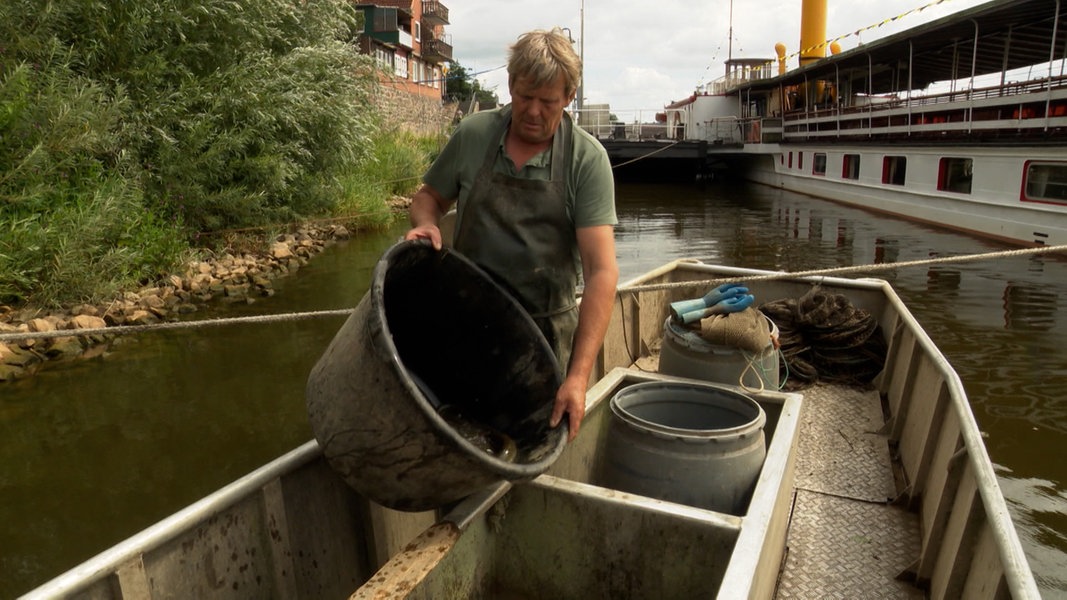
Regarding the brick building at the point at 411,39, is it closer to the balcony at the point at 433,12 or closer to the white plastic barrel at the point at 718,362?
the balcony at the point at 433,12

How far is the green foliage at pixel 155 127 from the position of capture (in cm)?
818

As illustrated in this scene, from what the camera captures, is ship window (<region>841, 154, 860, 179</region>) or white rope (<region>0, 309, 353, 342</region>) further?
ship window (<region>841, 154, 860, 179</region>)

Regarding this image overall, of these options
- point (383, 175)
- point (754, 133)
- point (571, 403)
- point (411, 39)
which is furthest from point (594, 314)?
point (411, 39)

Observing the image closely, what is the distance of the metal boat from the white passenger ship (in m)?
12.0

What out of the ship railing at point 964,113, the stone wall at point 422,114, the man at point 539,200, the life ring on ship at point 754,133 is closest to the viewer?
the man at point 539,200

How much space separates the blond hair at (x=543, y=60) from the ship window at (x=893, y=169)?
19.9 metres

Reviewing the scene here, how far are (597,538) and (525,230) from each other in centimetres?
116

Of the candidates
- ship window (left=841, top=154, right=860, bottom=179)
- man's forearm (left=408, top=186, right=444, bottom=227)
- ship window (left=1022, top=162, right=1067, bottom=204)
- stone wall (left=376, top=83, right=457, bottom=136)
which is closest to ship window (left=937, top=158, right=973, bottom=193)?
ship window (left=1022, top=162, right=1067, bottom=204)

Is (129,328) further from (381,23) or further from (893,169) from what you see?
(381,23)

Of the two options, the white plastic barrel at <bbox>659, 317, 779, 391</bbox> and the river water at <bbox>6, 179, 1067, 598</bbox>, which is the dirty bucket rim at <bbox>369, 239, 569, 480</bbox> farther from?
the river water at <bbox>6, 179, 1067, 598</bbox>

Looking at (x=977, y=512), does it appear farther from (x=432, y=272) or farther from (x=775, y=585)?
(x=432, y=272)

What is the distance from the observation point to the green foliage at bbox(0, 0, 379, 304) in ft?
26.8

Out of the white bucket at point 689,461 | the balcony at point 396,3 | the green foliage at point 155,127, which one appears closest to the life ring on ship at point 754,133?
the green foliage at point 155,127

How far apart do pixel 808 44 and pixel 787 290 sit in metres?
34.4
